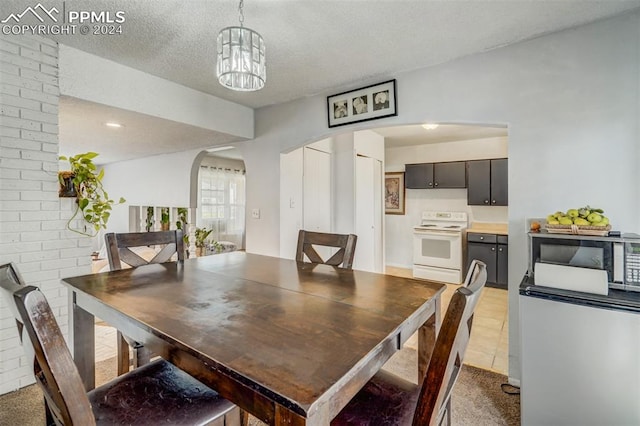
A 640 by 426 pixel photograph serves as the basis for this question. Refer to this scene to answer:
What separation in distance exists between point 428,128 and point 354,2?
2859 millimetres

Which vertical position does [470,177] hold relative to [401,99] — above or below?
below

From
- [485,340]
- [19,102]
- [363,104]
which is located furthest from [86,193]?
[485,340]

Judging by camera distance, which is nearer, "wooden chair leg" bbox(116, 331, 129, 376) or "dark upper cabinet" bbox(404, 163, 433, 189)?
"wooden chair leg" bbox(116, 331, 129, 376)

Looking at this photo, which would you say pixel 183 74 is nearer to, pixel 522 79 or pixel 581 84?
pixel 522 79

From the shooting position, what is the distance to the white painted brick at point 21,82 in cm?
200

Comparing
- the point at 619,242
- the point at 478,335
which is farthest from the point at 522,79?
the point at 478,335

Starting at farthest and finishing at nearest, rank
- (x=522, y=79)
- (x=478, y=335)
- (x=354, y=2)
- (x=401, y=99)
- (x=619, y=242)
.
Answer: (x=478, y=335), (x=401, y=99), (x=522, y=79), (x=354, y=2), (x=619, y=242)

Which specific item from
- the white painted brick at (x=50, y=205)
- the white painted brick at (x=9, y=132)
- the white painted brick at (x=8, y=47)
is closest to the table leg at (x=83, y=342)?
the white painted brick at (x=50, y=205)

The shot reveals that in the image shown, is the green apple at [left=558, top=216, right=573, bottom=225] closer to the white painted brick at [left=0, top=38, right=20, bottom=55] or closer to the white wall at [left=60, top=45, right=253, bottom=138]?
the white wall at [left=60, top=45, right=253, bottom=138]

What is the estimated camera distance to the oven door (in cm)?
481

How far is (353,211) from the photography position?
4199mm

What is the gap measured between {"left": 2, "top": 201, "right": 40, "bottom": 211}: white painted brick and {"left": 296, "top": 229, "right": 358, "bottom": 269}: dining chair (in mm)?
1908

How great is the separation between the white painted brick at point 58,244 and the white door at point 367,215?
314cm

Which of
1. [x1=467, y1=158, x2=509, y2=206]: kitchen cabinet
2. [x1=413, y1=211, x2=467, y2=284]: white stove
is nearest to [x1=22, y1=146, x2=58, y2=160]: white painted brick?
[x1=413, y1=211, x2=467, y2=284]: white stove
